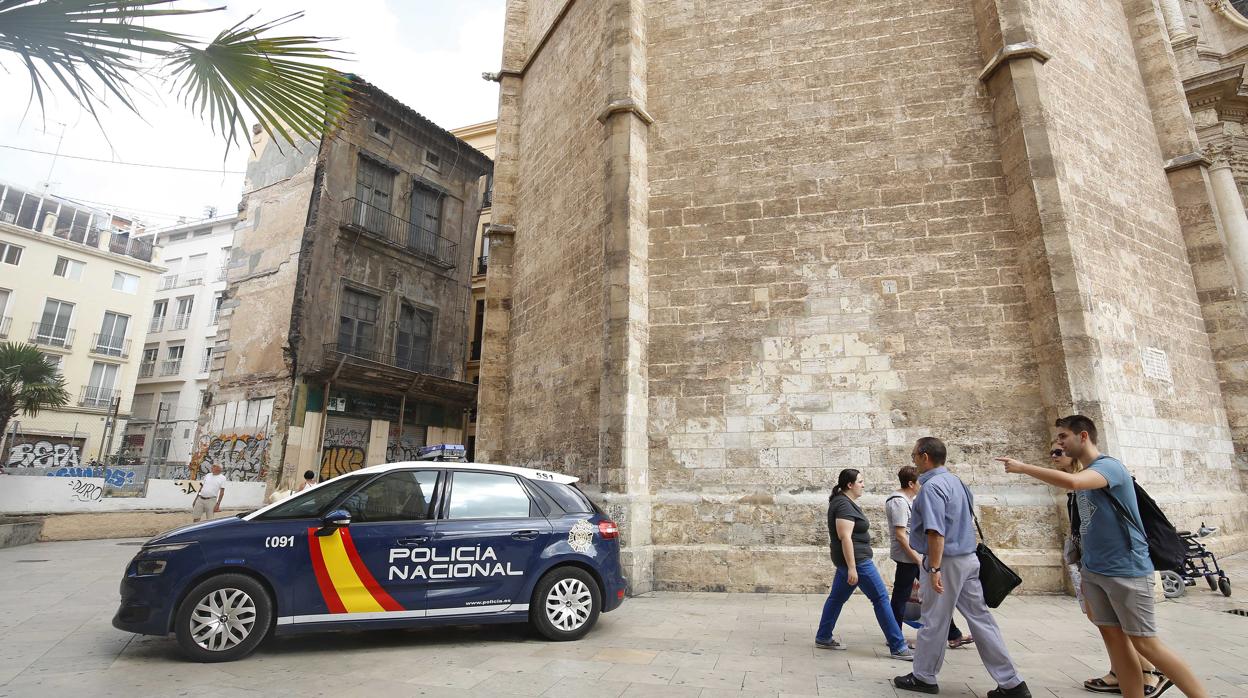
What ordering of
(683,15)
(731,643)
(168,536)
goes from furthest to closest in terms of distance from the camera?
(683,15) < (731,643) < (168,536)

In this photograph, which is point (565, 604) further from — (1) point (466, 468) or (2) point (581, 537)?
(1) point (466, 468)

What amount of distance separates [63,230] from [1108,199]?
38168 millimetres

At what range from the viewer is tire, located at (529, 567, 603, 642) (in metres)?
5.06

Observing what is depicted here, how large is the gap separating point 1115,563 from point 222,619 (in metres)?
5.61

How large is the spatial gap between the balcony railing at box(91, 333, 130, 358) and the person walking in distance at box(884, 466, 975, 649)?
3575 centimetres

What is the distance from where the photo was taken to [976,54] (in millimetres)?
8625

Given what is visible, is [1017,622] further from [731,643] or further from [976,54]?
[976,54]

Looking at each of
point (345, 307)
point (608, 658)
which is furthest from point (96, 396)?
point (608, 658)

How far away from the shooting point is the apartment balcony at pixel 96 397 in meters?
28.1

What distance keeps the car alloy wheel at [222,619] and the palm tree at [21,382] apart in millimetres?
15826

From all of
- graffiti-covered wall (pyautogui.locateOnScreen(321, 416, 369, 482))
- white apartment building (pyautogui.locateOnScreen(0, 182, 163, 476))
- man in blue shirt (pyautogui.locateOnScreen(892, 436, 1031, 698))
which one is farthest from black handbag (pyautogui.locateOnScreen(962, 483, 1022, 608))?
white apartment building (pyautogui.locateOnScreen(0, 182, 163, 476))

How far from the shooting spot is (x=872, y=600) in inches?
188

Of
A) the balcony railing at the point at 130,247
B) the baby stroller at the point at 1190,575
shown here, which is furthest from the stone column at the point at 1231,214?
the balcony railing at the point at 130,247

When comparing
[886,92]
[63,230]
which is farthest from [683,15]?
[63,230]
